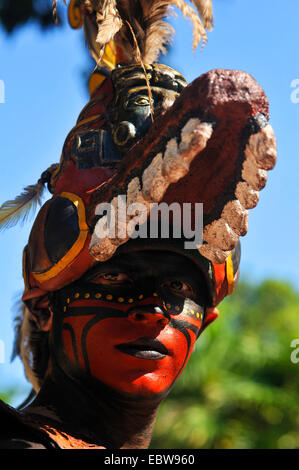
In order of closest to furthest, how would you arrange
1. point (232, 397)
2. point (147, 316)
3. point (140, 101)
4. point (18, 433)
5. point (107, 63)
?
point (18, 433) < point (147, 316) < point (140, 101) < point (107, 63) < point (232, 397)

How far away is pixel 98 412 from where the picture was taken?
322 centimetres

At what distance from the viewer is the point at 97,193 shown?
10.1 ft

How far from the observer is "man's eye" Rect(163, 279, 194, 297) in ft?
10.7

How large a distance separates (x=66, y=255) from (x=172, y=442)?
22.7ft

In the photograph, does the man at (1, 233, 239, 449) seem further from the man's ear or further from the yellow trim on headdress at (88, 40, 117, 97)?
the yellow trim on headdress at (88, 40, 117, 97)

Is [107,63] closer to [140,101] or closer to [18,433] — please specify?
[140,101]

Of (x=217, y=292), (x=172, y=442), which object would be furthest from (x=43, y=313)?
(x=172, y=442)

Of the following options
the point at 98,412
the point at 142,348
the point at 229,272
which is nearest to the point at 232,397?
the point at 229,272

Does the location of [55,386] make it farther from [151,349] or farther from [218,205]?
[218,205]

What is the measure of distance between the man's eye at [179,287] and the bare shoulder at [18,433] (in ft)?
2.93

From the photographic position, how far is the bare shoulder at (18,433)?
283cm

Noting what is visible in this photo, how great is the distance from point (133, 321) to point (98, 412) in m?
0.49

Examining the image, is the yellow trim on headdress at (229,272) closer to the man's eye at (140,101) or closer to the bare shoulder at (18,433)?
the man's eye at (140,101)

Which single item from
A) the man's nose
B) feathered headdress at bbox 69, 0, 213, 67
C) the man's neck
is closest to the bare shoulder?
the man's neck
